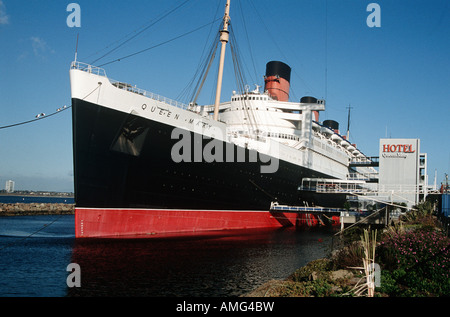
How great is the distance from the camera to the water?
11844 millimetres

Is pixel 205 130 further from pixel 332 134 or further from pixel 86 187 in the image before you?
pixel 332 134

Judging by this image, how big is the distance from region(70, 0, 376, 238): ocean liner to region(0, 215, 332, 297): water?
1.62 meters

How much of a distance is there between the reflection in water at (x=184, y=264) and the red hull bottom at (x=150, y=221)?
877 mm

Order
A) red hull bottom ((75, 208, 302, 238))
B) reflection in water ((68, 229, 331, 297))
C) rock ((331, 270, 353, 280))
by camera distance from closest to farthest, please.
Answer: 1. rock ((331, 270, 353, 280))
2. reflection in water ((68, 229, 331, 297))
3. red hull bottom ((75, 208, 302, 238))

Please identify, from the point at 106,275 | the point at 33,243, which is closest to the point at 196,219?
the point at 33,243

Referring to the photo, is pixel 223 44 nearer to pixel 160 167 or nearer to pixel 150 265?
pixel 160 167

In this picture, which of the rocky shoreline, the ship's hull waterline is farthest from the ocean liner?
the rocky shoreline

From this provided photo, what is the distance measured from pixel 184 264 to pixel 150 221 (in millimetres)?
6595

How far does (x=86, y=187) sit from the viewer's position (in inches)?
754

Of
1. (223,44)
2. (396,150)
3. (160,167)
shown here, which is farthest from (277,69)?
(160,167)

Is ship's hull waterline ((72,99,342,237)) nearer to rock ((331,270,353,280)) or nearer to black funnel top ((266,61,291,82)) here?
rock ((331,270,353,280))

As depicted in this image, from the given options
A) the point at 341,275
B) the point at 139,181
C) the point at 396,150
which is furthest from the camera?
the point at 396,150

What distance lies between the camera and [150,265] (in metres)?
14.9

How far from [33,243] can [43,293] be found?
10.5 m
